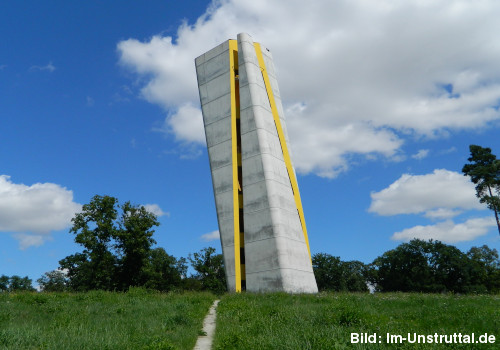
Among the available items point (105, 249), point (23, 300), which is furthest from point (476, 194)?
point (23, 300)

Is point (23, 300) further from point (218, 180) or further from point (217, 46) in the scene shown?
point (217, 46)

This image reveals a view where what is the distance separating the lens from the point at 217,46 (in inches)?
1348

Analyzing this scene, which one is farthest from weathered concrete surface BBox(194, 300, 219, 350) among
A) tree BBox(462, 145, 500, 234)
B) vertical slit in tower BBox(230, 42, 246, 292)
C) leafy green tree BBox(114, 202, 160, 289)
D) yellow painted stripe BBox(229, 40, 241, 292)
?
tree BBox(462, 145, 500, 234)

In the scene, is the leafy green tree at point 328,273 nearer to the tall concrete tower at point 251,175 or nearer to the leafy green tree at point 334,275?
the leafy green tree at point 334,275

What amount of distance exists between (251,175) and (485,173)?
34837mm

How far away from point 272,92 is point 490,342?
93.0 feet

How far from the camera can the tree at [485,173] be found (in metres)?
47.2

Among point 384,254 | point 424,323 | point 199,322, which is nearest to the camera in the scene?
point 424,323

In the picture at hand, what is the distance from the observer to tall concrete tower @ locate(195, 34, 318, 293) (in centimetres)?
2764

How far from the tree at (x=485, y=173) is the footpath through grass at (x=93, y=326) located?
4366cm

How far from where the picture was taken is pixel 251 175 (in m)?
29.6

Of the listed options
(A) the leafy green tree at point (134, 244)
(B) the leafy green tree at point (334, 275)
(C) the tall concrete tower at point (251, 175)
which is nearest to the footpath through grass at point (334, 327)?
(C) the tall concrete tower at point (251, 175)

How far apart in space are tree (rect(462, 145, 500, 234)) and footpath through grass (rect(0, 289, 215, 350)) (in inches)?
1719

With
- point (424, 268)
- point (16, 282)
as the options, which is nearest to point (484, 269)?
point (424, 268)
